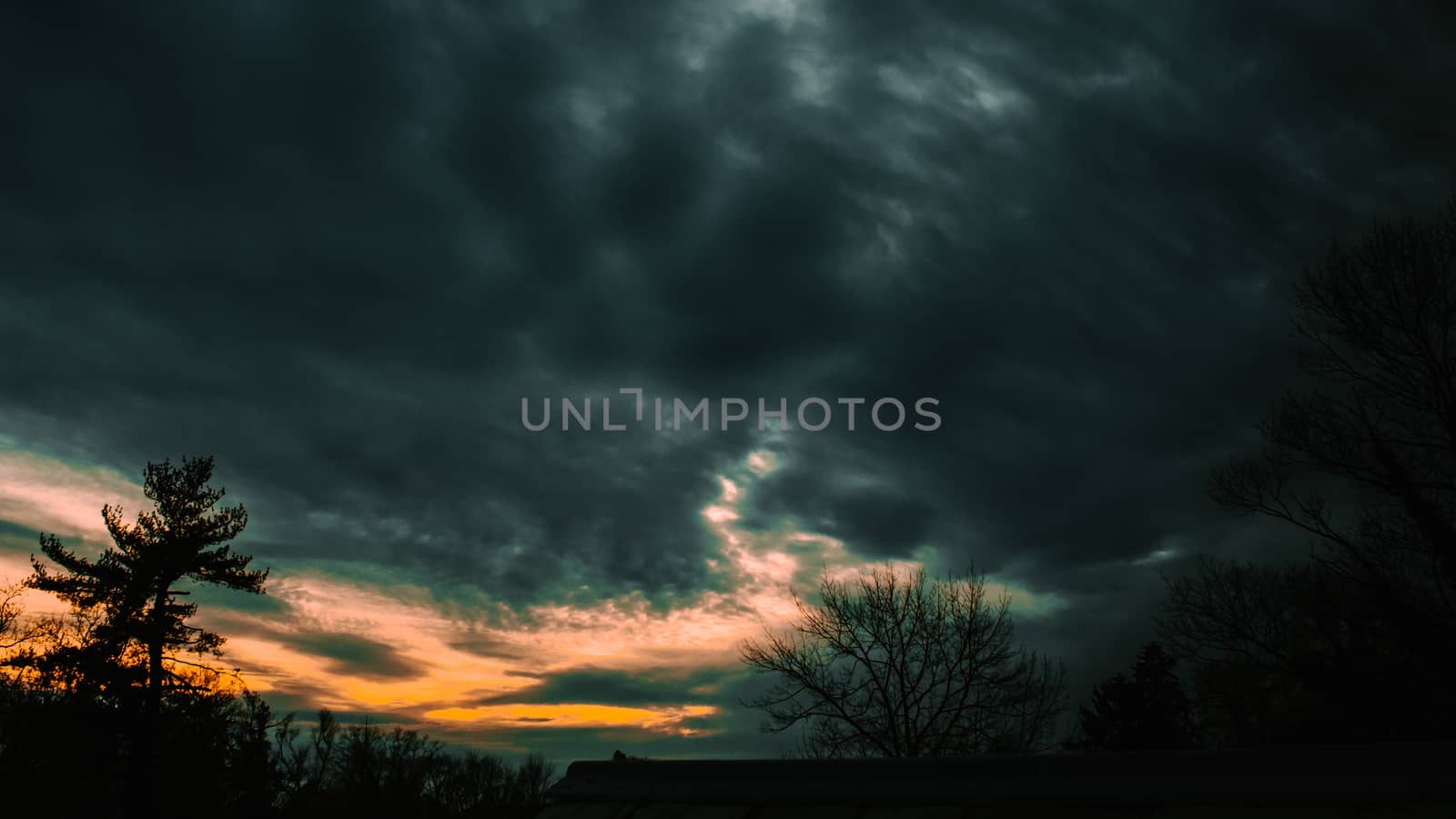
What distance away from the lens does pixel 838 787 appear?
4.49 m

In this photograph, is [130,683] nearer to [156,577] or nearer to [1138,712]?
[156,577]

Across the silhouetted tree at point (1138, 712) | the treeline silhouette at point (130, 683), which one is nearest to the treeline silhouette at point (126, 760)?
the treeline silhouette at point (130, 683)

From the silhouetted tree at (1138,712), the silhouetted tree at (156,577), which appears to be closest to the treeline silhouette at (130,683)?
the silhouetted tree at (156,577)

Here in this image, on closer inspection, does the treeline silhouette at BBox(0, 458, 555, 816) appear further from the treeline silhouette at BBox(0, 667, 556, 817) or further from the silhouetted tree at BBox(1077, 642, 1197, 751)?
the silhouetted tree at BBox(1077, 642, 1197, 751)

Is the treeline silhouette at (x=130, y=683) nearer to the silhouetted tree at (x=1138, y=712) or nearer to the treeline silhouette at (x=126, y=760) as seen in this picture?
the treeline silhouette at (x=126, y=760)

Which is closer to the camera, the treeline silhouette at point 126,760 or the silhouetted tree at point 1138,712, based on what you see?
the treeline silhouette at point 126,760

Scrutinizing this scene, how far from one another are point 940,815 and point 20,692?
4122cm

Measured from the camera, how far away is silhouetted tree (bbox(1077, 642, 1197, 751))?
43.7 m

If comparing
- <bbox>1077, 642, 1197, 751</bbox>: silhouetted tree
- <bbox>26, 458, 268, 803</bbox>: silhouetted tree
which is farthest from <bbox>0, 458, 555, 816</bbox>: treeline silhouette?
<bbox>1077, 642, 1197, 751</bbox>: silhouetted tree

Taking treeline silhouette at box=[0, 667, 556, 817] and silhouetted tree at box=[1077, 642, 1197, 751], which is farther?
silhouetted tree at box=[1077, 642, 1197, 751]

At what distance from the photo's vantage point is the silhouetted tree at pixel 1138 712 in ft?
143

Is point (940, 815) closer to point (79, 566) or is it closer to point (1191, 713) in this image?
point (1191, 713)

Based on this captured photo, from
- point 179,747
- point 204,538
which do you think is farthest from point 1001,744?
point 179,747

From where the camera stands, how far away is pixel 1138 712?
45.7 m
